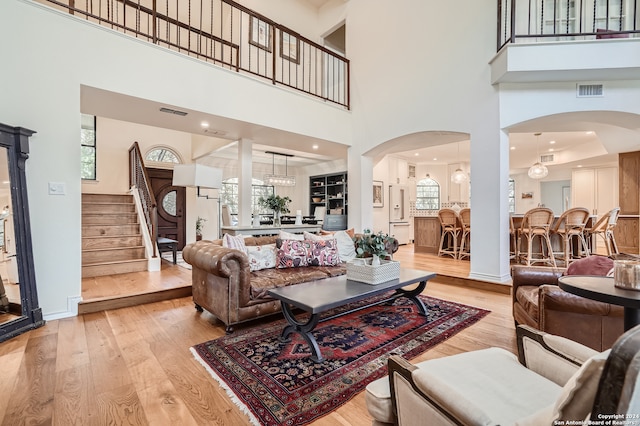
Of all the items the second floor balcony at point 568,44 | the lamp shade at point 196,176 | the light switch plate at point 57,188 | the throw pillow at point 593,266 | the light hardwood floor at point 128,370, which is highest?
the second floor balcony at point 568,44

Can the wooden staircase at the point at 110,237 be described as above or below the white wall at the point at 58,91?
below

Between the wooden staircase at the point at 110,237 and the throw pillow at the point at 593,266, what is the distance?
218 inches

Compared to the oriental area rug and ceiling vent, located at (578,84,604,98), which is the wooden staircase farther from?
ceiling vent, located at (578,84,604,98)

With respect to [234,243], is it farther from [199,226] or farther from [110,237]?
[199,226]

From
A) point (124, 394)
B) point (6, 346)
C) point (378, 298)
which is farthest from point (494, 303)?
point (6, 346)

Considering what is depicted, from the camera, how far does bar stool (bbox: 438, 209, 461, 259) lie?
620cm

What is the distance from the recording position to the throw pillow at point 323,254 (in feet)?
11.9

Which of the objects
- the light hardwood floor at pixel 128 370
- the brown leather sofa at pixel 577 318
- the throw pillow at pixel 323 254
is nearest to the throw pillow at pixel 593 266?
the brown leather sofa at pixel 577 318

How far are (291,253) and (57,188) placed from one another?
2.48 metres

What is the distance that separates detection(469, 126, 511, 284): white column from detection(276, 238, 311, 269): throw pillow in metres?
2.56

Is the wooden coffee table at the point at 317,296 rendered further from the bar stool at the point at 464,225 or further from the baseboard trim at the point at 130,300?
the bar stool at the point at 464,225

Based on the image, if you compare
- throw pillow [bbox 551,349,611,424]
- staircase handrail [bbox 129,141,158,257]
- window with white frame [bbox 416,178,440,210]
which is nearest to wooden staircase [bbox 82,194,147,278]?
staircase handrail [bbox 129,141,158,257]

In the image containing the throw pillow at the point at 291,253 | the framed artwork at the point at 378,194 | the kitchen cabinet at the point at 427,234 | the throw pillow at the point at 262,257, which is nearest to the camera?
the throw pillow at the point at 262,257

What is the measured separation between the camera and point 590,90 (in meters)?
3.79
